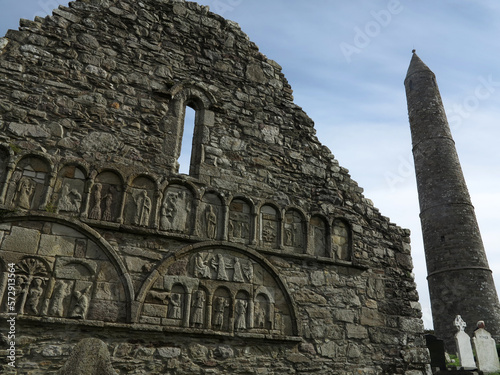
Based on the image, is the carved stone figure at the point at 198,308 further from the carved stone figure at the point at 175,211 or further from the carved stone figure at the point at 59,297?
the carved stone figure at the point at 59,297

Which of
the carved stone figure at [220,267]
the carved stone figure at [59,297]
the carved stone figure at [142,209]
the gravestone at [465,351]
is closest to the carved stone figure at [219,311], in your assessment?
the carved stone figure at [220,267]

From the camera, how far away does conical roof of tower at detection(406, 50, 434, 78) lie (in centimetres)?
1991

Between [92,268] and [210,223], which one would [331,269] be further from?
[92,268]

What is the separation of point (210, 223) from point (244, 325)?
1.43 metres

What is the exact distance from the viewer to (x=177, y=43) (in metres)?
6.80

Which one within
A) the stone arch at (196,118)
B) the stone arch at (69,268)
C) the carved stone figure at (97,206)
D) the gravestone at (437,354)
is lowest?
the gravestone at (437,354)

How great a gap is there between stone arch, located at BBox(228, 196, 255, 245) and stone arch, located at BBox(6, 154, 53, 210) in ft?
7.96

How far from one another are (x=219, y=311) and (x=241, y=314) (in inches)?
12.1

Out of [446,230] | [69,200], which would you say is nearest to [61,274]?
[69,200]

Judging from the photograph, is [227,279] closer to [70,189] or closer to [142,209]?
[142,209]

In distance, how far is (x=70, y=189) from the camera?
17.2 ft

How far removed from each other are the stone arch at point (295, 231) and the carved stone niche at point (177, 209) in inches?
57.9

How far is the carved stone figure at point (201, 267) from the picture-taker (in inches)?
215

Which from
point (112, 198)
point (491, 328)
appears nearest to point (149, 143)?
point (112, 198)
